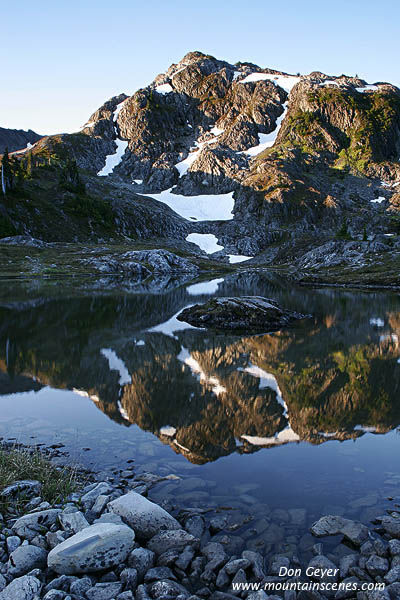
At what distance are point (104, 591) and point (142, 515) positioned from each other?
203cm

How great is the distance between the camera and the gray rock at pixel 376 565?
761 cm

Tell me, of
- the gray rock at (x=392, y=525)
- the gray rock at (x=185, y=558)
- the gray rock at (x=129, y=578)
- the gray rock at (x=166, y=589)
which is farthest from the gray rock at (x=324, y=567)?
the gray rock at (x=129, y=578)

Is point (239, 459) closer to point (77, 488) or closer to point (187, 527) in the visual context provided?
point (187, 527)

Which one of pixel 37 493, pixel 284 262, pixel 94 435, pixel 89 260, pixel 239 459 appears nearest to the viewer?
pixel 37 493

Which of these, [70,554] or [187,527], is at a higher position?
[70,554]

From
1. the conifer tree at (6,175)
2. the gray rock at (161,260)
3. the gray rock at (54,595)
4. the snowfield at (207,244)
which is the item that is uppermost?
the conifer tree at (6,175)

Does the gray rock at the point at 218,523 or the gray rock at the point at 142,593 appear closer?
the gray rock at the point at 142,593

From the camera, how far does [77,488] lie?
1059 cm

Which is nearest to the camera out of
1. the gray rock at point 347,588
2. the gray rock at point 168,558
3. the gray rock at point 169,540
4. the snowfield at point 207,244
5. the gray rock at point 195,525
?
the gray rock at point 347,588

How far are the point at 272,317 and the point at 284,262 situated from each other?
13180 cm

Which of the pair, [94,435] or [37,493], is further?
[94,435]

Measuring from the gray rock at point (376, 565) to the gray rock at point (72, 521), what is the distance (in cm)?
591

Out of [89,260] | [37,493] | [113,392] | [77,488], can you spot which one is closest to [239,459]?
[77,488]

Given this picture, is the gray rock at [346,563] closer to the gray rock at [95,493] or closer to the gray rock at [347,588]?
the gray rock at [347,588]
